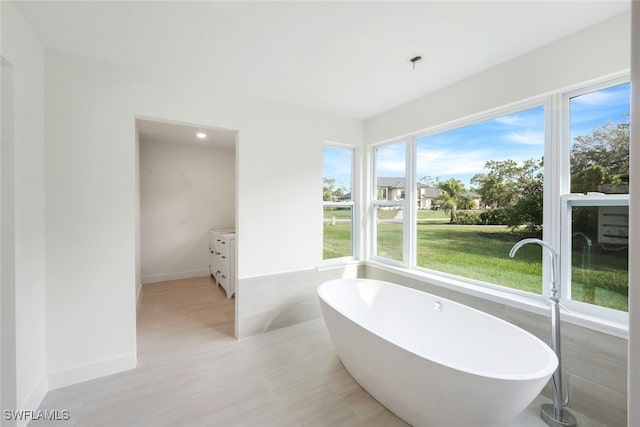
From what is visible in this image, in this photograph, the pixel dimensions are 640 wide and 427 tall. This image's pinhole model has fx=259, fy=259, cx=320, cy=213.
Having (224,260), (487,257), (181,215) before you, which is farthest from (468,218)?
(181,215)

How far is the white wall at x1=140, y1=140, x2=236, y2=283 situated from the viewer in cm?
432

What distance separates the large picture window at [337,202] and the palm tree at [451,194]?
1148mm

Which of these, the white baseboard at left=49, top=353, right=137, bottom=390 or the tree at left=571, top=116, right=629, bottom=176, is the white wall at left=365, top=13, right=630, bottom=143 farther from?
the white baseboard at left=49, top=353, right=137, bottom=390

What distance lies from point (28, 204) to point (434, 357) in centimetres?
269

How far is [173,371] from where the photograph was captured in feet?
6.93

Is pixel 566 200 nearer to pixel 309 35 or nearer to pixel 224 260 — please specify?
pixel 309 35

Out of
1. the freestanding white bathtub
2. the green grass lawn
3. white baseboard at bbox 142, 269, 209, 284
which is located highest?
the green grass lawn

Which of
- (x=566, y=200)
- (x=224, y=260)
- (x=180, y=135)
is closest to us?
(x=566, y=200)

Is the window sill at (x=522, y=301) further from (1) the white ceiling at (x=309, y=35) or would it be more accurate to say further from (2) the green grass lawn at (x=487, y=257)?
(1) the white ceiling at (x=309, y=35)

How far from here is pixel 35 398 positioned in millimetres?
1690

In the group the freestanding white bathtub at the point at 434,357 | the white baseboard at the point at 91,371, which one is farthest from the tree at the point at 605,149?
the white baseboard at the point at 91,371

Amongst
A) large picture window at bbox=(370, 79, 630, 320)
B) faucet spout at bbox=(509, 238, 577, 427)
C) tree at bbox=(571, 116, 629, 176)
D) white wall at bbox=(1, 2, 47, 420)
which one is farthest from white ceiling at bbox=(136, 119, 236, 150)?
faucet spout at bbox=(509, 238, 577, 427)

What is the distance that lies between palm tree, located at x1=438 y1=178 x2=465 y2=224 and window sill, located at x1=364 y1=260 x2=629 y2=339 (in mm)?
624

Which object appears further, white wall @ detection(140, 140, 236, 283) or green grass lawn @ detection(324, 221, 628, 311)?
white wall @ detection(140, 140, 236, 283)
